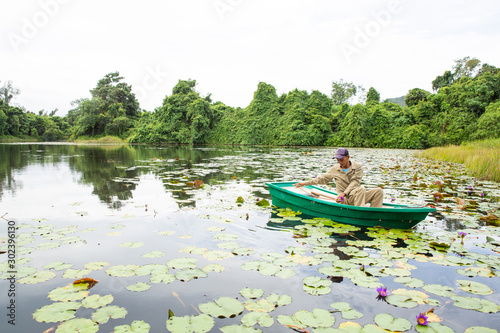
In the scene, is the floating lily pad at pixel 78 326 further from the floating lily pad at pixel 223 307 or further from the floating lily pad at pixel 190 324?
the floating lily pad at pixel 223 307

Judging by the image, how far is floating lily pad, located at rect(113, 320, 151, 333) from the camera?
2.04 meters

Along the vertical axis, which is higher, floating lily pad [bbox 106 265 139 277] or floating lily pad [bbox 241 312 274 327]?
floating lily pad [bbox 106 265 139 277]

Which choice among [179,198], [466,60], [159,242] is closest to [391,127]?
[466,60]

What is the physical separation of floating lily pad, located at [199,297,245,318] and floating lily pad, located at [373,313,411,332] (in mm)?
999

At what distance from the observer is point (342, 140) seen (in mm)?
34312

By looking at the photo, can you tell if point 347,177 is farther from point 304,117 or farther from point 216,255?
point 304,117

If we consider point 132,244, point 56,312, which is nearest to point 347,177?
point 132,244

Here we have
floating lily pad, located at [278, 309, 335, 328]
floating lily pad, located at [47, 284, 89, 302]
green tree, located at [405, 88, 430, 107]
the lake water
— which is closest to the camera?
floating lily pad, located at [278, 309, 335, 328]

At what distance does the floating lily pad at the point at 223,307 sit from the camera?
225 cm

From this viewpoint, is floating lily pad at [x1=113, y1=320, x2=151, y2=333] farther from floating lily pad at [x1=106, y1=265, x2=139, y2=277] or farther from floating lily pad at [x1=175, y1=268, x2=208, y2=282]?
floating lily pad at [x1=106, y1=265, x2=139, y2=277]

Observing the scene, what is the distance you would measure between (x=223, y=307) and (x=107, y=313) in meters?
0.85

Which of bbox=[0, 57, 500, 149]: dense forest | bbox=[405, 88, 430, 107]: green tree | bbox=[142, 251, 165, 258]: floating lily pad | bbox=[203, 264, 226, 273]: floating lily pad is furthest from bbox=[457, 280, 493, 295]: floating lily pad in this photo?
bbox=[405, 88, 430, 107]: green tree

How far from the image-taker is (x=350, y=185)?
4648mm

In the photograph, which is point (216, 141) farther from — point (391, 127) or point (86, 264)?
point (86, 264)
